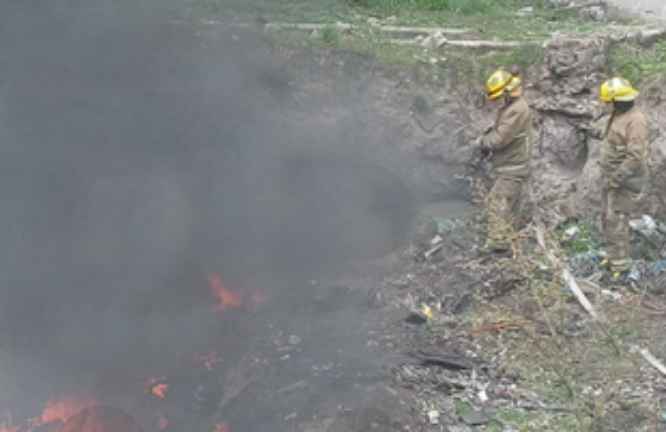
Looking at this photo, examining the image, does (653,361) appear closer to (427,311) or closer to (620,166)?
(427,311)

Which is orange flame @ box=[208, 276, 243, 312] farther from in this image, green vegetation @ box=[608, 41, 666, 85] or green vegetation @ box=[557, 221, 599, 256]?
green vegetation @ box=[608, 41, 666, 85]

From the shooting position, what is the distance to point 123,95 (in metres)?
9.91

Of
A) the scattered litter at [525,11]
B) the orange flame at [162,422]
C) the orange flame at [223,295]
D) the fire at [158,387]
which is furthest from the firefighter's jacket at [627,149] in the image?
the scattered litter at [525,11]

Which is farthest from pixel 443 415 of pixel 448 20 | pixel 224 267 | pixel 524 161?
pixel 448 20

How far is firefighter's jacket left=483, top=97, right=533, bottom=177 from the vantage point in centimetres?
→ 949

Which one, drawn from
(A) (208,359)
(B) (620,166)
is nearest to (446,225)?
(B) (620,166)

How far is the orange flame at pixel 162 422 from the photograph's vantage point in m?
7.06

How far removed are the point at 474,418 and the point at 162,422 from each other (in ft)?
8.73

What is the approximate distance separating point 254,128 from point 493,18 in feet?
18.3

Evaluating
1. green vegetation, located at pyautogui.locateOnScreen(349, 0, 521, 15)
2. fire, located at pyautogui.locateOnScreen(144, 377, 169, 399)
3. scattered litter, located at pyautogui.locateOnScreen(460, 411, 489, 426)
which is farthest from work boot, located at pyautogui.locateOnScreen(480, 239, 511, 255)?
green vegetation, located at pyautogui.locateOnScreen(349, 0, 521, 15)

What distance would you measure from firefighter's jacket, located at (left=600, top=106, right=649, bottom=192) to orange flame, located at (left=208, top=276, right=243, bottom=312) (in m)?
4.21

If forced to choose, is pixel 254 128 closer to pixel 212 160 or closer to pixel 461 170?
pixel 212 160

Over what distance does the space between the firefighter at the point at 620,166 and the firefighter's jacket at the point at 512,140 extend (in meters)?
0.88

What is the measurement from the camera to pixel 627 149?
8.71 metres
